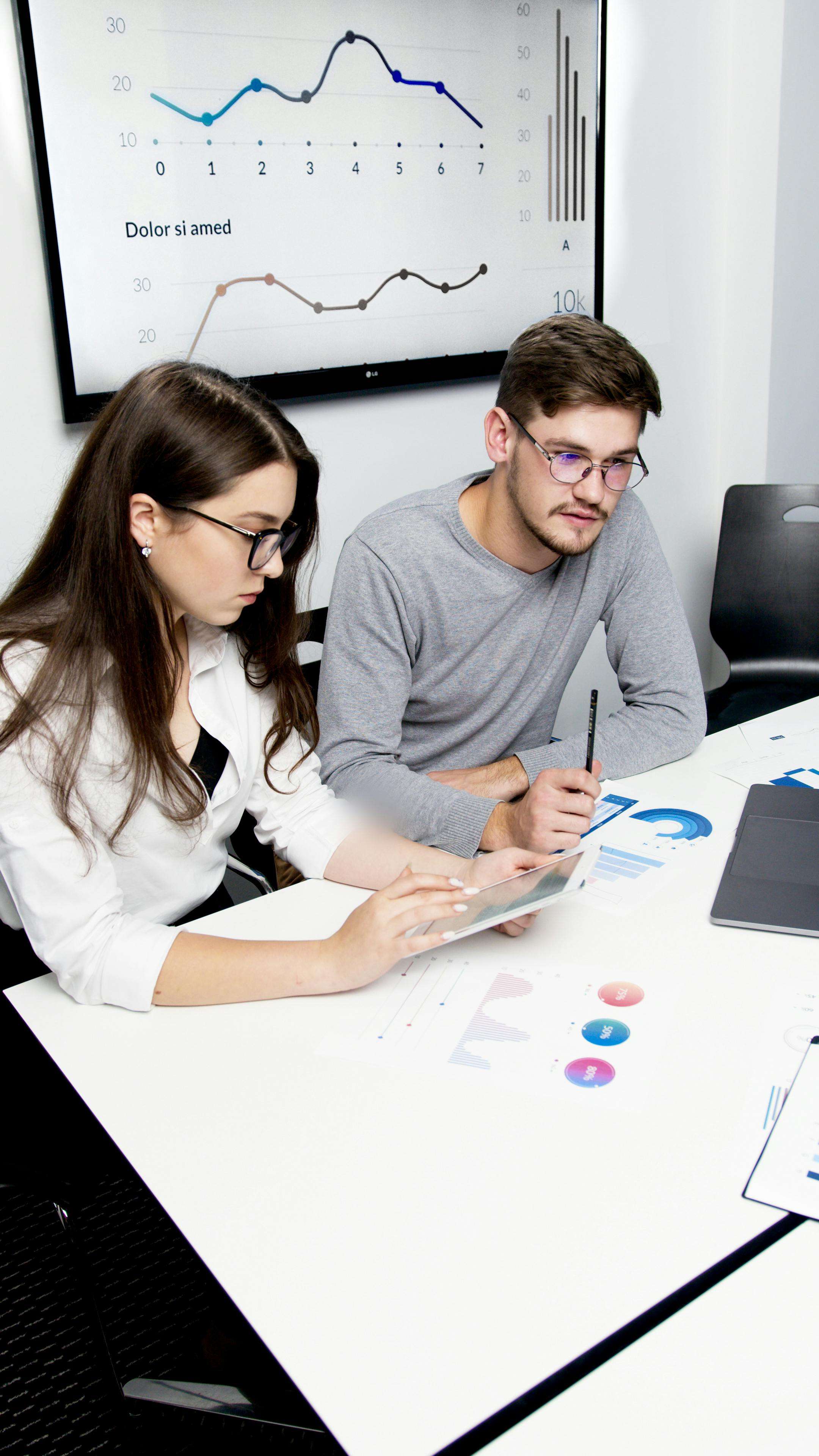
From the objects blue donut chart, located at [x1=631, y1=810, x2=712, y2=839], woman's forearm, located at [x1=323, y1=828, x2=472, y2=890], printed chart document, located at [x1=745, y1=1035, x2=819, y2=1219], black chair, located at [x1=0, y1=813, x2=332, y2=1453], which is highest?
printed chart document, located at [x1=745, y1=1035, x2=819, y2=1219]

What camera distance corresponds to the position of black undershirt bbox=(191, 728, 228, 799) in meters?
1.37

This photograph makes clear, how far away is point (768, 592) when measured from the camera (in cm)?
283

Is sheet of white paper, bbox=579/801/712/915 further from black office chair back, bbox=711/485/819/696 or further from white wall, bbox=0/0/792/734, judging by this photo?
black office chair back, bbox=711/485/819/696

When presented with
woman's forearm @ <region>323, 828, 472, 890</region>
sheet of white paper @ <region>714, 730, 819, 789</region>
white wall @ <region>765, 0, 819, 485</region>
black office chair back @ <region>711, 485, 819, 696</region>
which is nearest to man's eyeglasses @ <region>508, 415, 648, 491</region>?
sheet of white paper @ <region>714, 730, 819, 789</region>

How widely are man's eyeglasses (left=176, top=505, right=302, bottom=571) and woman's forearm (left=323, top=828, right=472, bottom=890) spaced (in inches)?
14.6

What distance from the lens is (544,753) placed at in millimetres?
1640

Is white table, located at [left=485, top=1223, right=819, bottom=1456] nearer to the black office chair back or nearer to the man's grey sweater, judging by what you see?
the man's grey sweater

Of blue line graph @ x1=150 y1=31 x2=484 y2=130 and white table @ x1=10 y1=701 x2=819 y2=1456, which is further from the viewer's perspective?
blue line graph @ x1=150 y1=31 x2=484 y2=130

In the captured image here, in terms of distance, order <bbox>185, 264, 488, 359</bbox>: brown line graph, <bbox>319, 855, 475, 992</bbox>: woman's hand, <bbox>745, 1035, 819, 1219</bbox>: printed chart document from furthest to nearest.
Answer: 1. <bbox>185, 264, 488, 359</bbox>: brown line graph
2. <bbox>319, 855, 475, 992</bbox>: woman's hand
3. <bbox>745, 1035, 819, 1219</bbox>: printed chart document

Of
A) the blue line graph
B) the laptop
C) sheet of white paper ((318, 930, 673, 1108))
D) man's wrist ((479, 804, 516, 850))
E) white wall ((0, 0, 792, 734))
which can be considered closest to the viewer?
sheet of white paper ((318, 930, 673, 1108))

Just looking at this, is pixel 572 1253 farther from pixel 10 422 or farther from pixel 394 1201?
pixel 10 422

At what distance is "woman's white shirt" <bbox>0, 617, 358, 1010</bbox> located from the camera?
43.9 inches

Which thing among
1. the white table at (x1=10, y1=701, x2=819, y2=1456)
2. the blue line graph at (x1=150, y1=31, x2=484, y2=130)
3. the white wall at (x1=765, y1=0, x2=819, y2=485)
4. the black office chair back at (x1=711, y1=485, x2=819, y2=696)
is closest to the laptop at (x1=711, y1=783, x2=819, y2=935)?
the white table at (x1=10, y1=701, x2=819, y2=1456)

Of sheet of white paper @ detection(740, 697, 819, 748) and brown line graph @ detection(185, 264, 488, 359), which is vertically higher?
brown line graph @ detection(185, 264, 488, 359)
